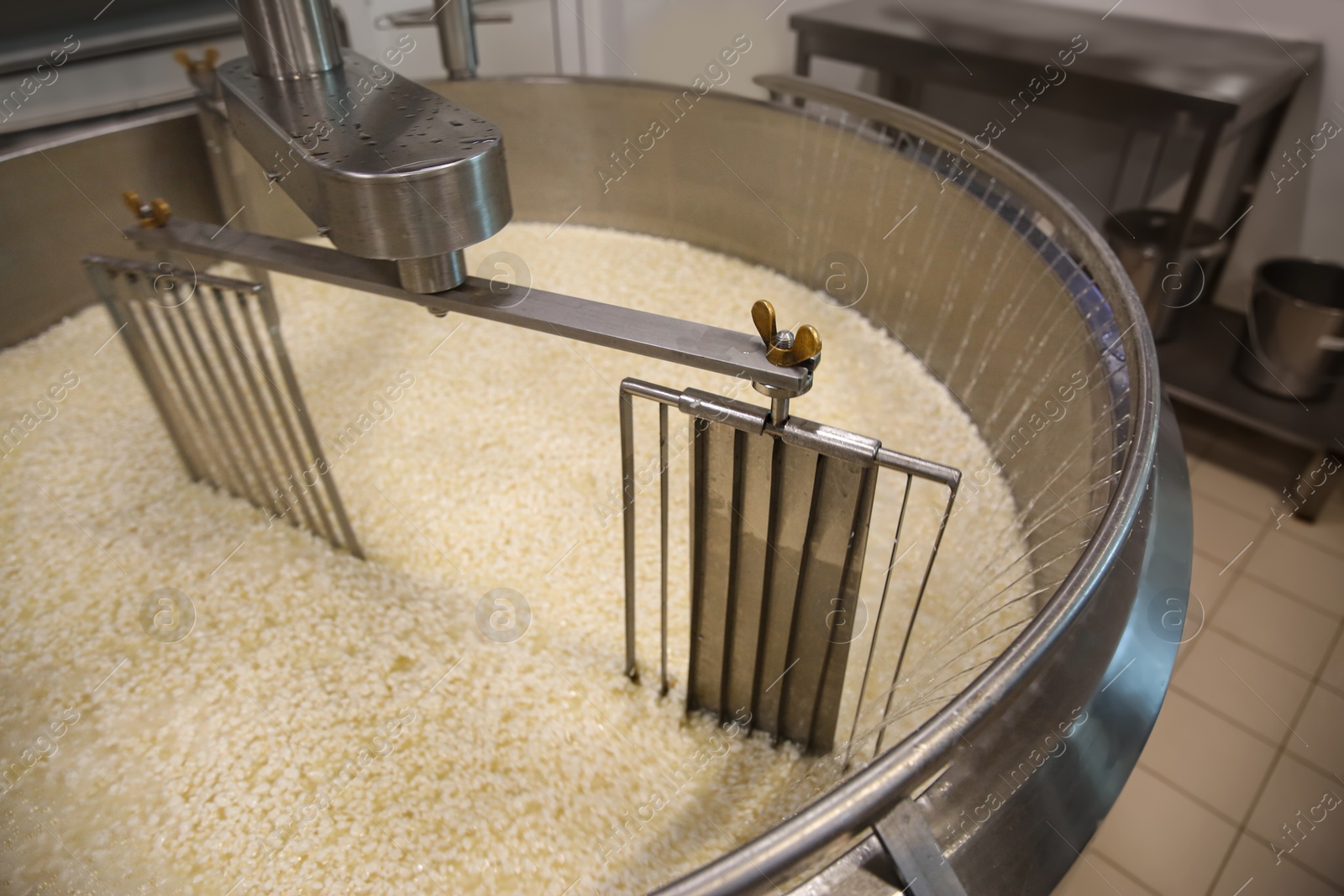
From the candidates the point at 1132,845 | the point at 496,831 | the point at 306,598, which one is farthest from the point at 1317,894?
the point at 306,598

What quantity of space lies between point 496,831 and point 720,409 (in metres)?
0.61

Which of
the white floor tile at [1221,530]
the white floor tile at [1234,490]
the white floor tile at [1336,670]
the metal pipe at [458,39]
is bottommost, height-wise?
the white floor tile at [1336,670]

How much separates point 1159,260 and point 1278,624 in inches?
34.2

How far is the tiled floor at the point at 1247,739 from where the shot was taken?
1.32 meters

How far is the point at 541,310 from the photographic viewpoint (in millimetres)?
905

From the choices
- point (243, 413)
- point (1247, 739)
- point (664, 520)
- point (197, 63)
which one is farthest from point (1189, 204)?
point (197, 63)

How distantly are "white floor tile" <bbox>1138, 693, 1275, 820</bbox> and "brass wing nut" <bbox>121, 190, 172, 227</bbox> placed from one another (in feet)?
6.10

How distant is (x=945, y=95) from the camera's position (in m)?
2.66

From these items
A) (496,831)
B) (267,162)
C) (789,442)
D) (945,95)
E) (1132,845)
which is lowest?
(1132,845)

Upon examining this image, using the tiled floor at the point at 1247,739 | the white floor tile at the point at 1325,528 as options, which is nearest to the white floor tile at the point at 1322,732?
the tiled floor at the point at 1247,739

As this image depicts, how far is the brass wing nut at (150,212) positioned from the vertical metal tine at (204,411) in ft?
0.63

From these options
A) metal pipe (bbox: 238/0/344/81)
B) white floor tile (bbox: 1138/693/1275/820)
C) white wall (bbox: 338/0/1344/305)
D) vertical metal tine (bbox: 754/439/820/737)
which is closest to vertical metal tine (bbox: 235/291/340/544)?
metal pipe (bbox: 238/0/344/81)

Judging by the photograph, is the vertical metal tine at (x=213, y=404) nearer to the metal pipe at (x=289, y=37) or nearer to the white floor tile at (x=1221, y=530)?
the metal pipe at (x=289, y=37)

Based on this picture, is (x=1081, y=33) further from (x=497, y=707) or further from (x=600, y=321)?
(x=497, y=707)
